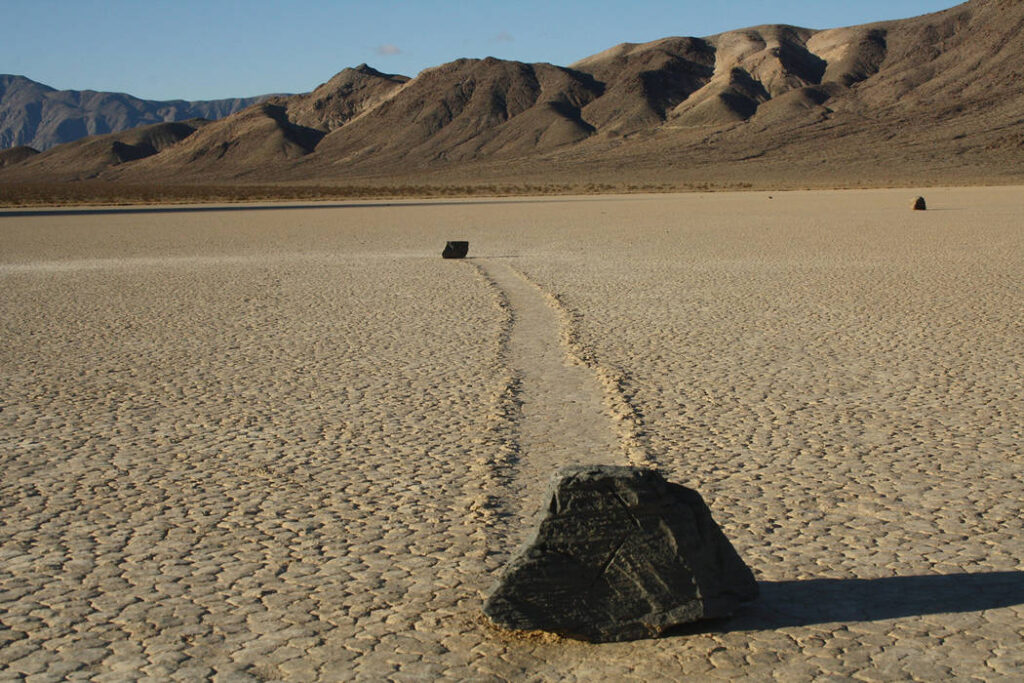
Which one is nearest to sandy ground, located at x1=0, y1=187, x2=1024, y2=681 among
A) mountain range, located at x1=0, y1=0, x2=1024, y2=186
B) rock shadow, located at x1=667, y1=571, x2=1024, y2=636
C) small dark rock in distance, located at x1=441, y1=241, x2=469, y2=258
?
rock shadow, located at x1=667, y1=571, x2=1024, y2=636

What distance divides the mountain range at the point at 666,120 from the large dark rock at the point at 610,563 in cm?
6958

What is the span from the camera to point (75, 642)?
137 inches

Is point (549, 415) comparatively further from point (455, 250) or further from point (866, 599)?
point (455, 250)

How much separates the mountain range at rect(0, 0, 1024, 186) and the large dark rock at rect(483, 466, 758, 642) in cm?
6958

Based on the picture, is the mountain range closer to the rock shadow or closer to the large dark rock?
the rock shadow

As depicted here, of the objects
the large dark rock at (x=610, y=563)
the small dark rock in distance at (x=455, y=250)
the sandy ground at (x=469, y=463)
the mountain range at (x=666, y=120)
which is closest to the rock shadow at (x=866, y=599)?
the sandy ground at (x=469, y=463)

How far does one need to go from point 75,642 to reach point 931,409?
15.7ft

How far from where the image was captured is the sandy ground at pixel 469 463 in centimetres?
346

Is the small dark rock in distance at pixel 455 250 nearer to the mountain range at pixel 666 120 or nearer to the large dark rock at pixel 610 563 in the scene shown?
the large dark rock at pixel 610 563

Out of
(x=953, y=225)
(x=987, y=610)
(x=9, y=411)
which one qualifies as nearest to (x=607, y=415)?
(x=987, y=610)

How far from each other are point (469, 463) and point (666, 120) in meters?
116

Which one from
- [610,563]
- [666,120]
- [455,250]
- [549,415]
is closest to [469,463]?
[549,415]

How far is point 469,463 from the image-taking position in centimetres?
552

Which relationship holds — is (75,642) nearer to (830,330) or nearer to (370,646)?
(370,646)
